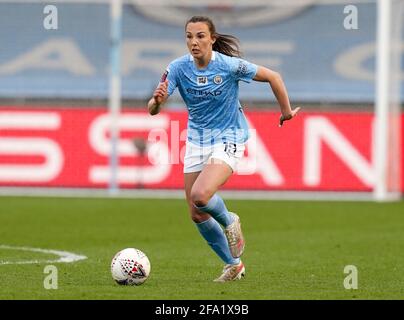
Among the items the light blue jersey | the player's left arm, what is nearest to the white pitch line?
the light blue jersey

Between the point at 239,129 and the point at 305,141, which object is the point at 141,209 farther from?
the point at 239,129

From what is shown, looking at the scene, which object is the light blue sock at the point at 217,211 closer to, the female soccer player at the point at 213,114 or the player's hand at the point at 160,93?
the female soccer player at the point at 213,114

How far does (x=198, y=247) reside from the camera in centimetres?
1362

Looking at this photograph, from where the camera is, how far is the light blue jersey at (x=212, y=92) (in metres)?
9.94

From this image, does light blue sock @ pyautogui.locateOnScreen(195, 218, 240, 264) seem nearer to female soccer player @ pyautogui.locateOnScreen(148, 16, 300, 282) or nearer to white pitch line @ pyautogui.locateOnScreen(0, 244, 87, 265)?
female soccer player @ pyautogui.locateOnScreen(148, 16, 300, 282)

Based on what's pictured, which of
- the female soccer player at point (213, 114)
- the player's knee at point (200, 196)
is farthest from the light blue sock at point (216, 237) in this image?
the player's knee at point (200, 196)

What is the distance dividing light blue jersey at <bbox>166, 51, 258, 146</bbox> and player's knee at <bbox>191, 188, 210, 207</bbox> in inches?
21.7

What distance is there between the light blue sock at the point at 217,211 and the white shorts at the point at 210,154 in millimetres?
314

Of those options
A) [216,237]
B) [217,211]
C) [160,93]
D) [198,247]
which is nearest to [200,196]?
[217,211]

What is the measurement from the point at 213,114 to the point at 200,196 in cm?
82

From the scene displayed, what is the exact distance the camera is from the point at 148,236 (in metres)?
15.1

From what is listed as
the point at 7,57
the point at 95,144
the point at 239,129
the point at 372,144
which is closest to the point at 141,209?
the point at 95,144

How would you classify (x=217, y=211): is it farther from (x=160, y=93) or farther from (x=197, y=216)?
(x=160, y=93)

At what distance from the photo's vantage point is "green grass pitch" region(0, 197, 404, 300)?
30.0ft
